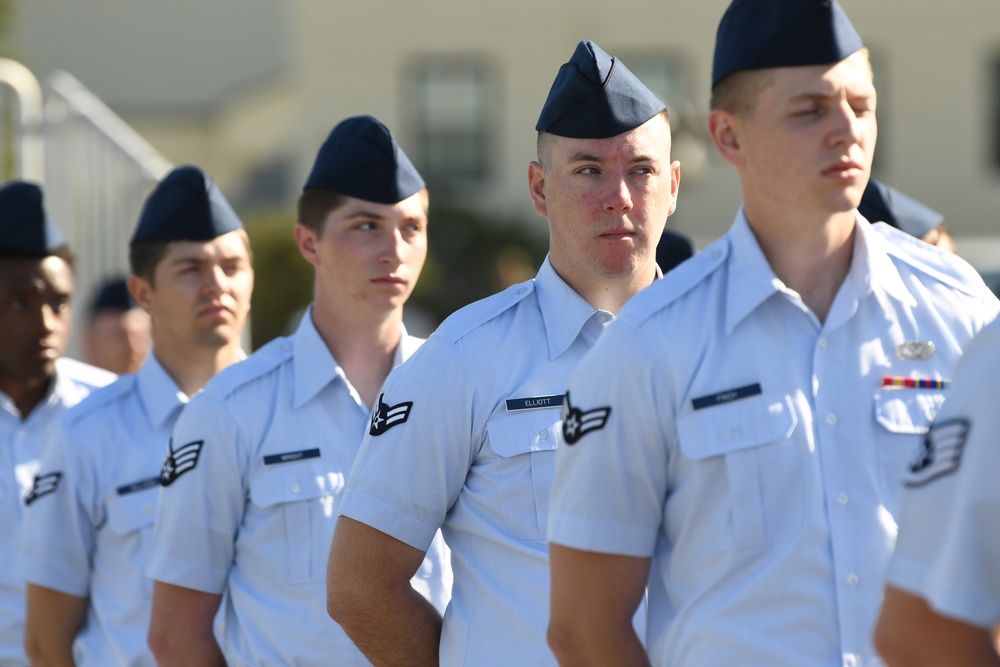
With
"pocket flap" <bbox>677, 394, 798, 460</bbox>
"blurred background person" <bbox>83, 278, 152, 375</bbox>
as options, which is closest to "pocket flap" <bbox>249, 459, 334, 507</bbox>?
"pocket flap" <bbox>677, 394, 798, 460</bbox>

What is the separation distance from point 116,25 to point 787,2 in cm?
3634

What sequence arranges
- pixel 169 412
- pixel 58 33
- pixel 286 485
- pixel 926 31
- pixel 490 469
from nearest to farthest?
1. pixel 490 469
2. pixel 286 485
3. pixel 169 412
4. pixel 926 31
5. pixel 58 33

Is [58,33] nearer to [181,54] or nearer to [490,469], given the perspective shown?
[181,54]

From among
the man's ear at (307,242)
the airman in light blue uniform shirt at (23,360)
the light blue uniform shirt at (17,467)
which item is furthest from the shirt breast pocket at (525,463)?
the airman in light blue uniform shirt at (23,360)

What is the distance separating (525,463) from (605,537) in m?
0.72

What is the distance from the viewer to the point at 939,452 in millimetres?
1953

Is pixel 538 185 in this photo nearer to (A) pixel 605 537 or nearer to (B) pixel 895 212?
(A) pixel 605 537

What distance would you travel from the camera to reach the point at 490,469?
10.6 feet

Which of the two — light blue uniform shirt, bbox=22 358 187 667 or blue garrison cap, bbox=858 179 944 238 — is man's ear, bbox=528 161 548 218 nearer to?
blue garrison cap, bbox=858 179 944 238

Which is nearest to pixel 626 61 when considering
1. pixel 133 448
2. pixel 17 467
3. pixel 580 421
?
pixel 17 467

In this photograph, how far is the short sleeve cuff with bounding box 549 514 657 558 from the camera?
2510 mm

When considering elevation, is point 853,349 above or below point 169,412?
above

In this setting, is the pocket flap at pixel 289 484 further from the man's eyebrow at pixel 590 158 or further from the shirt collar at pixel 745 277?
the shirt collar at pixel 745 277

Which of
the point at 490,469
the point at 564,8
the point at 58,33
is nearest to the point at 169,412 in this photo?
the point at 490,469
